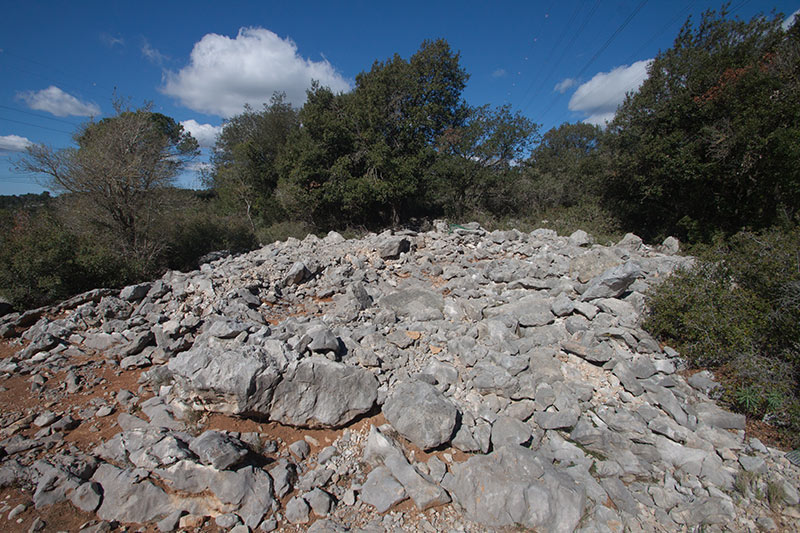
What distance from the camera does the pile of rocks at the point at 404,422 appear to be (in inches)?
127

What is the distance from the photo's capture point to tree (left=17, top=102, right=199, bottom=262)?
923cm

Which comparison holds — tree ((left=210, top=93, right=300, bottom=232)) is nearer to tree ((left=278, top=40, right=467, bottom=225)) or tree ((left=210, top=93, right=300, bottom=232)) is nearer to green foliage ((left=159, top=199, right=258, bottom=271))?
tree ((left=278, top=40, right=467, bottom=225))

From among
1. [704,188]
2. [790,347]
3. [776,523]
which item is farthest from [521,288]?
[704,188]

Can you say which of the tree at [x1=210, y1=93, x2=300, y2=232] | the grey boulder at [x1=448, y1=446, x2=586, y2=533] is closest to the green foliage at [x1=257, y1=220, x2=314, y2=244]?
the tree at [x1=210, y1=93, x2=300, y2=232]

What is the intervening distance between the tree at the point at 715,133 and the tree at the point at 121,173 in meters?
17.6

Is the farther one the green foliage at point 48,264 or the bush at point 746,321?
the green foliage at point 48,264

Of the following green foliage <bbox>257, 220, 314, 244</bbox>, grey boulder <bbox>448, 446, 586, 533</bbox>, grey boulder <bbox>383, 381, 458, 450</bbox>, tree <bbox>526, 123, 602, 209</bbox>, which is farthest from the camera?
tree <bbox>526, 123, 602, 209</bbox>

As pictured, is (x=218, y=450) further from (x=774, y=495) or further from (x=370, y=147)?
(x=370, y=147)

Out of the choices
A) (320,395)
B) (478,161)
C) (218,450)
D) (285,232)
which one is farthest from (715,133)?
(285,232)

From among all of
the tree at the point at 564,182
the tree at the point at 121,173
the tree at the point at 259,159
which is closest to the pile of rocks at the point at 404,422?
the tree at the point at 121,173

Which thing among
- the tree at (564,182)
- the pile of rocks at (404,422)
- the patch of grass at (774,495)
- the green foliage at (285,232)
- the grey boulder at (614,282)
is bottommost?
the patch of grass at (774,495)

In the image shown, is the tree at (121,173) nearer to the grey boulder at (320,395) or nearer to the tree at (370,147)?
the tree at (370,147)

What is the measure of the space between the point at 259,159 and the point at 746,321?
2251 cm

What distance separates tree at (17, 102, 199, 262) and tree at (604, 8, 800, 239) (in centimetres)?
1762
